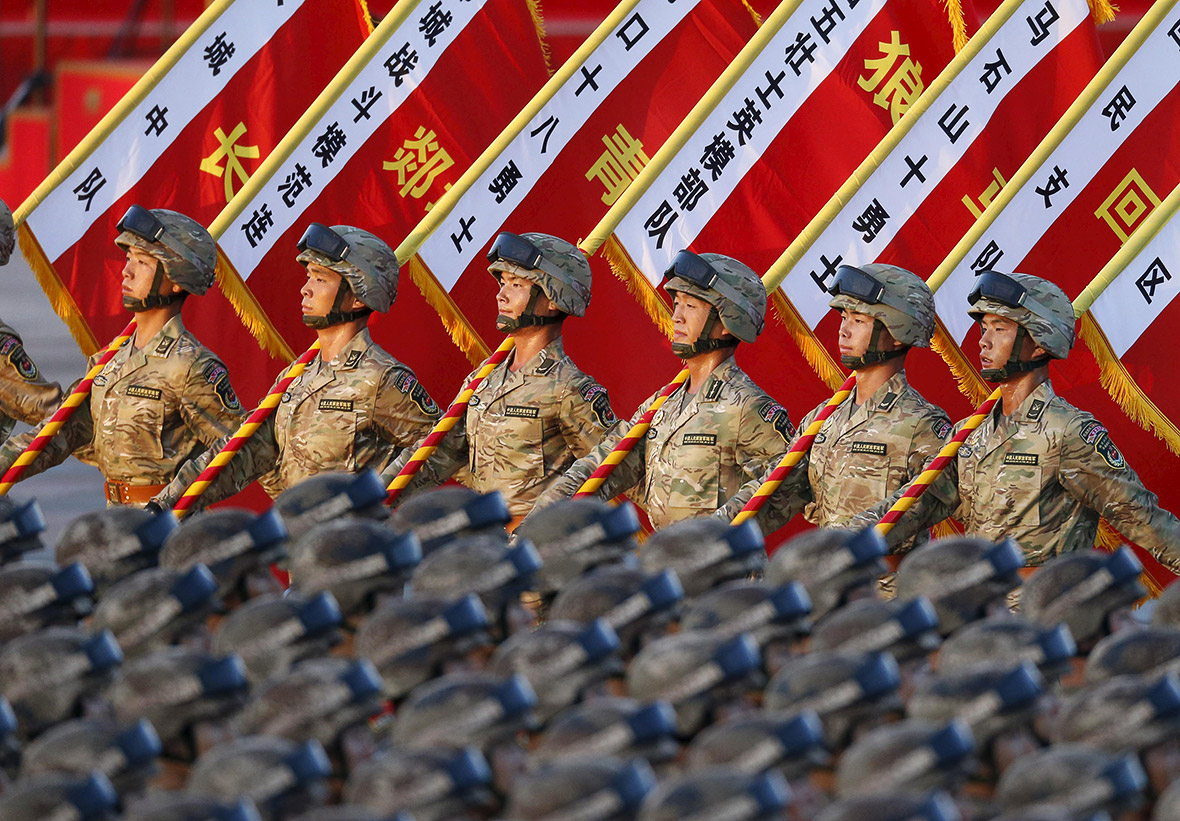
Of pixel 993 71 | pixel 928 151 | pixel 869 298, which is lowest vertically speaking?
pixel 869 298

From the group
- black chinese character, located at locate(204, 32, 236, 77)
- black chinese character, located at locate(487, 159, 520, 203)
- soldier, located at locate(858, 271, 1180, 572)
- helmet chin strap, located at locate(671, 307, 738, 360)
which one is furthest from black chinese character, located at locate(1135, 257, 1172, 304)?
black chinese character, located at locate(204, 32, 236, 77)

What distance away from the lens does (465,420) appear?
758 centimetres

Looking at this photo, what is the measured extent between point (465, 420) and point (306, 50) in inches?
78.7

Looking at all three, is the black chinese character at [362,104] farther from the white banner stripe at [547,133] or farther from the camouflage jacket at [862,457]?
the camouflage jacket at [862,457]

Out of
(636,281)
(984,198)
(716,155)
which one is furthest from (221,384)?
(984,198)

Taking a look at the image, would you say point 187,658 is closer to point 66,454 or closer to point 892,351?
point 892,351

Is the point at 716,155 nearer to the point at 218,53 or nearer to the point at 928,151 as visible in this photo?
the point at 928,151

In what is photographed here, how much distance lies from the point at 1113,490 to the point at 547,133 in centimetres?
278

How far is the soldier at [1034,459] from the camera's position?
6.50 m

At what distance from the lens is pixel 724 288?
23.3ft

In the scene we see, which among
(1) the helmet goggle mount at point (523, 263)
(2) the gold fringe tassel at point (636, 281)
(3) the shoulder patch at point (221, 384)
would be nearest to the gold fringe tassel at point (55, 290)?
(3) the shoulder patch at point (221, 384)

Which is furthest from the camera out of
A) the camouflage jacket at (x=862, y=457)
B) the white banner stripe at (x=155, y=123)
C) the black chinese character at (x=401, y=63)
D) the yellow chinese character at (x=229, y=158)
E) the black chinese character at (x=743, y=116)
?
the yellow chinese character at (x=229, y=158)

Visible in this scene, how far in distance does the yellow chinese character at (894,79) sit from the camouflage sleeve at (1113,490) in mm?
2004

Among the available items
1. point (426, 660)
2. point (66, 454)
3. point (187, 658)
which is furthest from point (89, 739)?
point (66, 454)
